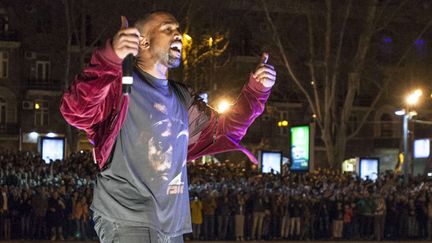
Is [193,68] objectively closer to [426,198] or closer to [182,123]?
[426,198]

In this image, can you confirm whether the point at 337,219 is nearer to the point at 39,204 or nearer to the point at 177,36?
the point at 39,204

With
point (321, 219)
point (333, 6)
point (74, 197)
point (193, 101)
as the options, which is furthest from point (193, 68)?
point (193, 101)

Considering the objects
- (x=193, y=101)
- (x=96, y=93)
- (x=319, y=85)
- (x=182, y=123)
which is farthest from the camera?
(x=319, y=85)

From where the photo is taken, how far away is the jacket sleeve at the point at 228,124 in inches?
159

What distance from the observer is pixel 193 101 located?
391 cm

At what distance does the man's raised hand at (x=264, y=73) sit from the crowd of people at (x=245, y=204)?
16477 millimetres

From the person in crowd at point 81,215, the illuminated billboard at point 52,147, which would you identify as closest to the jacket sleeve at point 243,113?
the person in crowd at point 81,215

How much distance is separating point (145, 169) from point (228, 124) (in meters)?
0.85

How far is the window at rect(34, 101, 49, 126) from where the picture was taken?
4653 centimetres

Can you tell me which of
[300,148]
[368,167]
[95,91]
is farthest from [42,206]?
[95,91]

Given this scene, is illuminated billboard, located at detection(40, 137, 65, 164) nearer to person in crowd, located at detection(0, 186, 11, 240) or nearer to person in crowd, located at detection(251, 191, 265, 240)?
person in crowd, located at detection(0, 186, 11, 240)

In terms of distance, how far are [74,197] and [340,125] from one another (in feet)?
49.6

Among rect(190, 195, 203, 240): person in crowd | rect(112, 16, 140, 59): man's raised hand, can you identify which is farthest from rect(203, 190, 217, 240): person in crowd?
rect(112, 16, 140, 59): man's raised hand

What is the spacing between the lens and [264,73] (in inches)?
154
